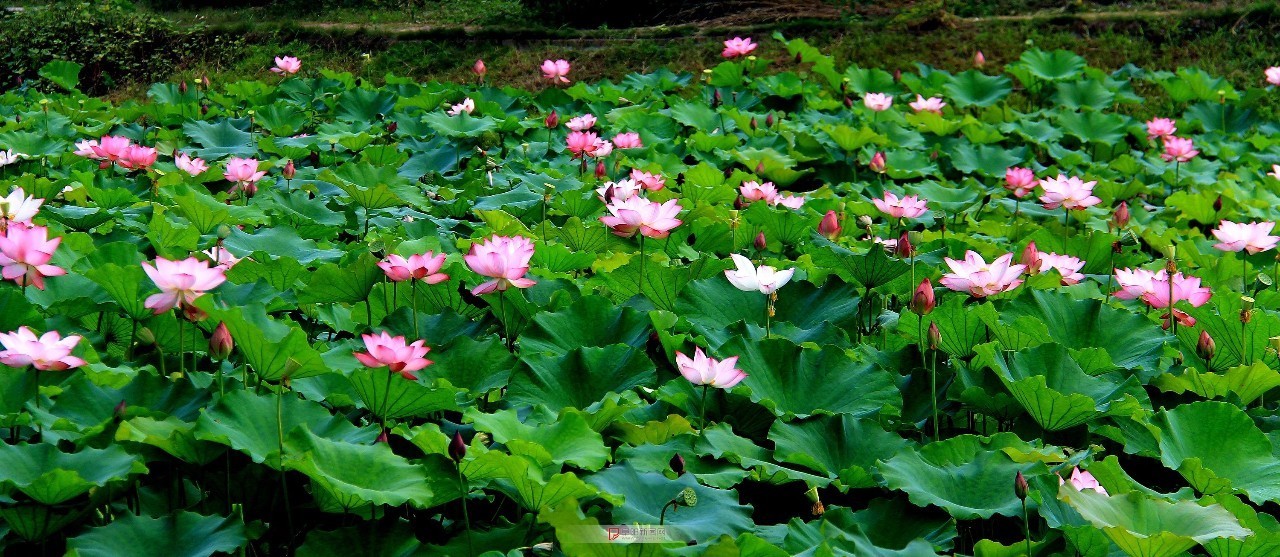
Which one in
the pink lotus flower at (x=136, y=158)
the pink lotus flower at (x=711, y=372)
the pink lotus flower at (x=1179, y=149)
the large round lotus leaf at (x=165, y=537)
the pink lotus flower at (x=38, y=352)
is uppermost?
the pink lotus flower at (x=38, y=352)

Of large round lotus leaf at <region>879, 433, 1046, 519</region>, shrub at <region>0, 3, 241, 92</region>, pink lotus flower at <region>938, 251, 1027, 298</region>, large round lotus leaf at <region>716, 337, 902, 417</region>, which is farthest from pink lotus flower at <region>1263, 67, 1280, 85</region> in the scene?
shrub at <region>0, 3, 241, 92</region>

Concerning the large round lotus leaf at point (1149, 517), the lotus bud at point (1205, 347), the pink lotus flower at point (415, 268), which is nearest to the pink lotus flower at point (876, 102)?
the lotus bud at point (1205, 347)

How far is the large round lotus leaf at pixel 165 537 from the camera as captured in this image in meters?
1.46

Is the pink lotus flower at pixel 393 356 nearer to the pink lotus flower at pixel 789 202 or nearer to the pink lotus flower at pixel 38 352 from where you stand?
the pink lotus flower at pixel 38 352

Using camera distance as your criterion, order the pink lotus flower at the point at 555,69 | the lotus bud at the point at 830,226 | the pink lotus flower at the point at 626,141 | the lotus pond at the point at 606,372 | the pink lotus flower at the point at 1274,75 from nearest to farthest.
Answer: the lotus pond at the point at 606,372 < the lotus bud at the point at 830,226 < the pink lotus flower at the point at 626,141 < the pink lotus flower at the point at 555,69 < the pink lotus flower at the point at 1274,75

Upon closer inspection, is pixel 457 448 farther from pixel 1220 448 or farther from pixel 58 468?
pixel 1220 448

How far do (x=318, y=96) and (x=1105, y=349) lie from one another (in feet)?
12.9

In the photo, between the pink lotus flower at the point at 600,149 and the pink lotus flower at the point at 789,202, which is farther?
the pink lotus flower at the point at 600,149

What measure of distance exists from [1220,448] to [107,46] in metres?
7.33

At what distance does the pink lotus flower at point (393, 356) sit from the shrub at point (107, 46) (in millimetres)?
6109

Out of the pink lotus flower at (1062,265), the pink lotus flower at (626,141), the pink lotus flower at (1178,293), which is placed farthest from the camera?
the pink lotus flower at (626,141)

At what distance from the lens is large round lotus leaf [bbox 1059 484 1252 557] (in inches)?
58.7

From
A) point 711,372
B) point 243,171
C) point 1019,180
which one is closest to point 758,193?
point 1019,180

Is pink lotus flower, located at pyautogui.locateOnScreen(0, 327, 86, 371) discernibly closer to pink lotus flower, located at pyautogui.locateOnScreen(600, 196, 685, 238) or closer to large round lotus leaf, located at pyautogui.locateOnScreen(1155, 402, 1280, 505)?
pink lotus flower, located at pyautogui.locateOnScreen(600, 196, 685, 238)
